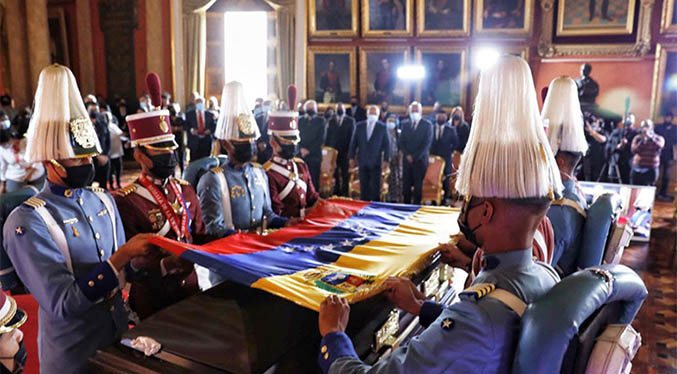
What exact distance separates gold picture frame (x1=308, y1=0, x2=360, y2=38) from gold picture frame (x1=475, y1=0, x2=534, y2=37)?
10.9ft

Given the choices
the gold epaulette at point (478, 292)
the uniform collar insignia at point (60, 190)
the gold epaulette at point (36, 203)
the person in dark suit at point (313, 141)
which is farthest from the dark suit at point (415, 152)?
the gold epaulette at point (478, 292)

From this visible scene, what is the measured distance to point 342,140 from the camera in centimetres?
1102

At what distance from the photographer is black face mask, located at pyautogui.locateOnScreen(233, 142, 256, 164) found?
14.1ft

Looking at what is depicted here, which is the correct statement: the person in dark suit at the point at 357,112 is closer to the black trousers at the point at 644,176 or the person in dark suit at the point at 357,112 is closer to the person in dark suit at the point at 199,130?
the person in dark suit at the point at 199,130

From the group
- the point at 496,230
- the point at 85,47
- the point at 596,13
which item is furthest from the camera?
the point at 85,47

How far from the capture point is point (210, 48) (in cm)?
1584

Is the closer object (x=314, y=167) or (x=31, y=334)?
(x=31, y=334)

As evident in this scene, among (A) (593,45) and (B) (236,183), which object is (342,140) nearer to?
(A) (593,45)

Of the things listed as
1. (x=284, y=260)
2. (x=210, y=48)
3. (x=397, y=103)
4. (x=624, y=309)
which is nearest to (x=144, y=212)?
(x=284, y=260)

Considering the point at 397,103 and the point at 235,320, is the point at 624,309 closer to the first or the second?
the point at 235,320

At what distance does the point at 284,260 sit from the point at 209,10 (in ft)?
48.0

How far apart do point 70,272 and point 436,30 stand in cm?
1313

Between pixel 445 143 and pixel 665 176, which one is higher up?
pixel 445 143

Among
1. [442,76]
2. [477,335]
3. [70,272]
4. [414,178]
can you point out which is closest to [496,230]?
[477,335]
